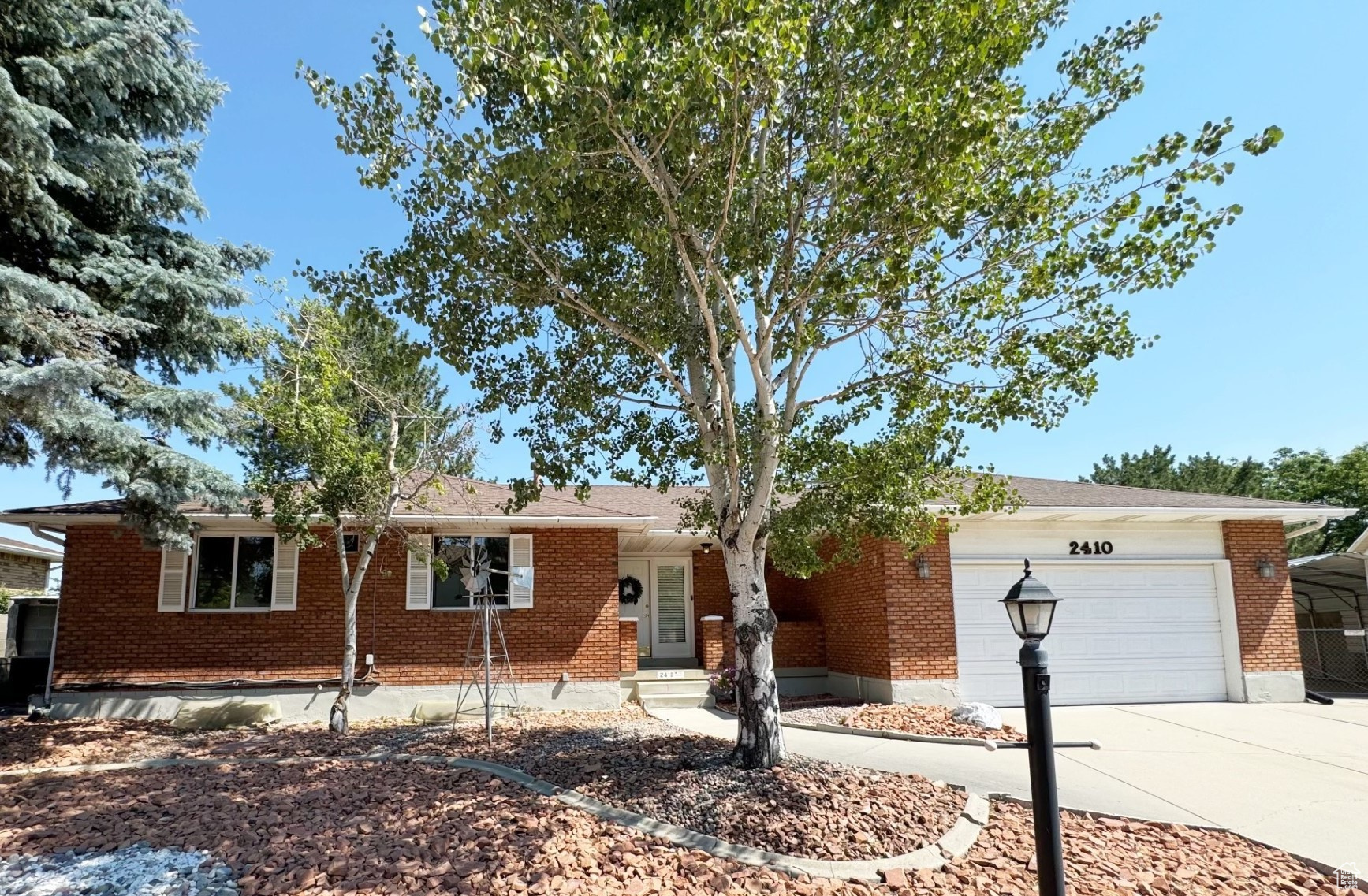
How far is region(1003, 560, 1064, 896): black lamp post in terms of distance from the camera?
401cm

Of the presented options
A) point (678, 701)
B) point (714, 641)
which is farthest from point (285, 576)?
point (714, 641)

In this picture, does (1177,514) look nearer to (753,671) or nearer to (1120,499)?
(1120,499)

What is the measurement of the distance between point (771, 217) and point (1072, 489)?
9.64 m

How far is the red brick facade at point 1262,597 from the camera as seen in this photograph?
40.4 ft

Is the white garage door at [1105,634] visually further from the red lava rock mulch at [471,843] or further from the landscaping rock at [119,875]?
the landscaping rock at [119,875]

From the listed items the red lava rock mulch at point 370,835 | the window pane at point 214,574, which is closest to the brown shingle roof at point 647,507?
the window pane at point 214,574

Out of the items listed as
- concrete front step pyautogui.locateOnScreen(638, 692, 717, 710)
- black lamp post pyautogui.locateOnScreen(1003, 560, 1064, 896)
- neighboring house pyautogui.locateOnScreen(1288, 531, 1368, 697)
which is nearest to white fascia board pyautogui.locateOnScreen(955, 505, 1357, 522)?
neighboring house pyautogui.locateOnScreen(1288, 531, 1368, 697)

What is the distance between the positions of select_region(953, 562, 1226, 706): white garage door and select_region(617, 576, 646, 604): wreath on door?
21.2 ft

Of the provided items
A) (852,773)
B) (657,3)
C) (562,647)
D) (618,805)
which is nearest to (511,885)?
(618,805)

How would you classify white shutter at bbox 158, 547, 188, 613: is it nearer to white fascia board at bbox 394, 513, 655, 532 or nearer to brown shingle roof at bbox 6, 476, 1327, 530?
brown shingle roof at bbox 6, 476, 1327, 530

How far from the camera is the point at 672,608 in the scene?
16.0m

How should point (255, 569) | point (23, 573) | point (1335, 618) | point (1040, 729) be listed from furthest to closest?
point (23, 573) < point (1335, 618) < point (255, 569) < point (1040, 729)

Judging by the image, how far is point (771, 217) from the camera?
6430 millimetres

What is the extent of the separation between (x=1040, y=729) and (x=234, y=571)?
11.7 m
